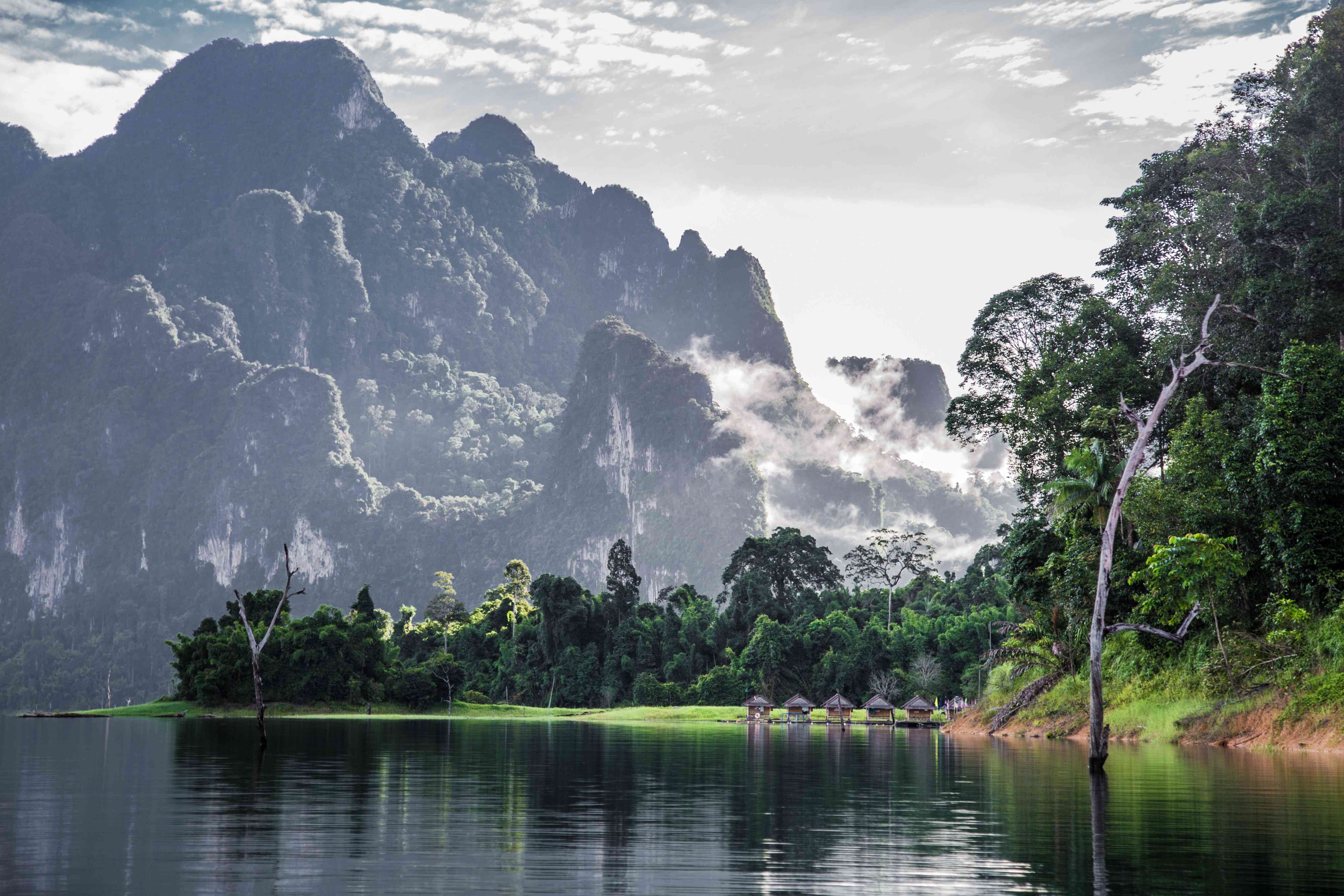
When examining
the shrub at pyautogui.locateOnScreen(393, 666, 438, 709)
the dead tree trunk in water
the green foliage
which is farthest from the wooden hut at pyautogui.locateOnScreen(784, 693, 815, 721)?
the dead tree trunk in water

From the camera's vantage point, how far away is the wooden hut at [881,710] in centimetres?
7288

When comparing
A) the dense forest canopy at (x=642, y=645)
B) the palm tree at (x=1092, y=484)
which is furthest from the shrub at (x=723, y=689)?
the palm tree at (x=1092, y=484)

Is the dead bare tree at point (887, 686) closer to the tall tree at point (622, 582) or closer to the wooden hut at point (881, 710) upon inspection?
the wooden hut at point (881, 710)

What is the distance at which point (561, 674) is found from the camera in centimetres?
11219

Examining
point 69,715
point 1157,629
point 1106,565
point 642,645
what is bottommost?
point 69,715

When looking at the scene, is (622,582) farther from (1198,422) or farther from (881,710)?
(1198,422)

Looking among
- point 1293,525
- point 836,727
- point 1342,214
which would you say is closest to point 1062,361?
point 1342,214

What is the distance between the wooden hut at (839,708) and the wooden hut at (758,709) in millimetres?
4161

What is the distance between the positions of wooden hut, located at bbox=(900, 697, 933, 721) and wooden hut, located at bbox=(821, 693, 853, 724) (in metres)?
3.70

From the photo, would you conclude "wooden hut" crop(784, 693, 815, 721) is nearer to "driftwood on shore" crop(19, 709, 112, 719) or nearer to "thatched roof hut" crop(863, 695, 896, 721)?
"thatched roof hut" crop(863, 695, 896, 721)

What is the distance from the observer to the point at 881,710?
7856 centimetres

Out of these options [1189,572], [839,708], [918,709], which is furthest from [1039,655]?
[839,708]

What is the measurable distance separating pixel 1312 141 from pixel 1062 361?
519 inches

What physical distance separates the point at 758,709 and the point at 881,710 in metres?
8.77
